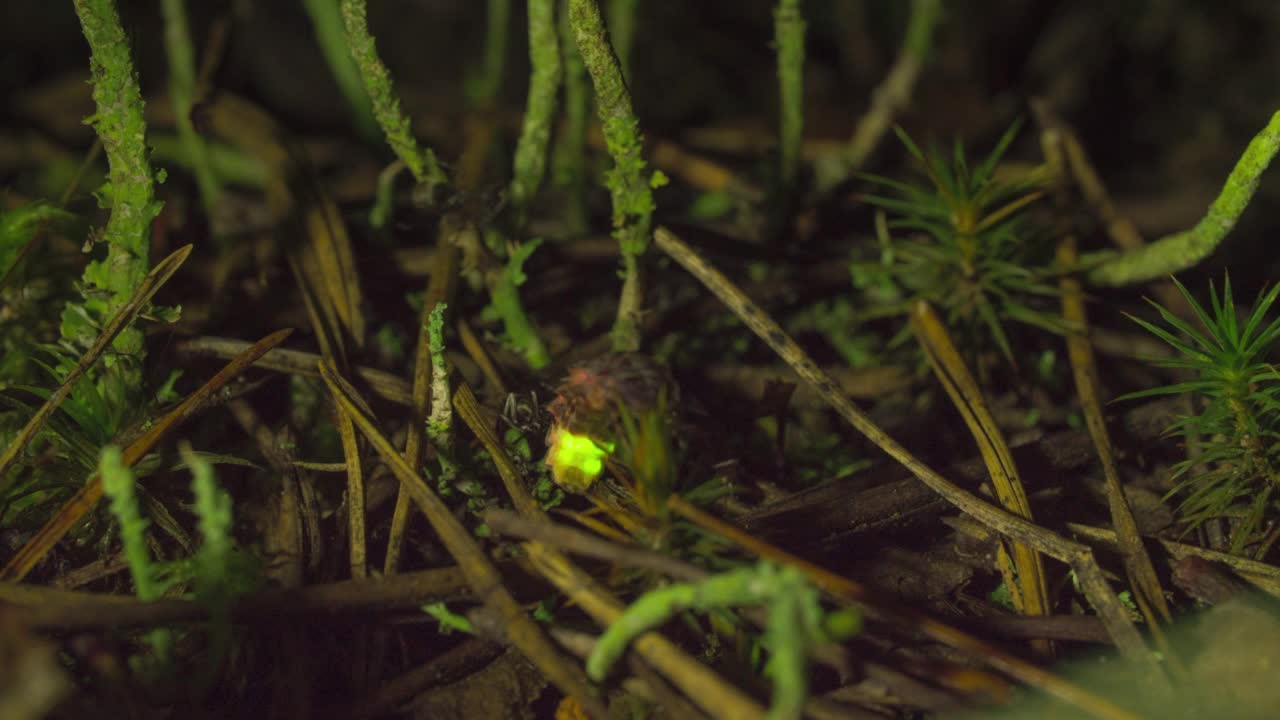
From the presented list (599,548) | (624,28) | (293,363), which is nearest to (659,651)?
(599,548)

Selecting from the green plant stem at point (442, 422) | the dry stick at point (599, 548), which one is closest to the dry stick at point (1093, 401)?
the dry stick at point (599, 548)

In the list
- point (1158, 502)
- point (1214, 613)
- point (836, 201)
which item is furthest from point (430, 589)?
point (836, 201)

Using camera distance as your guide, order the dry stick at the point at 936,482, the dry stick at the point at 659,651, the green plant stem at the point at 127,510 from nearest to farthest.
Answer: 1. the green plant stem at the point at 127,510
2. the dry stick at the point at 659,651
3. the dry stick at the point at 936,482

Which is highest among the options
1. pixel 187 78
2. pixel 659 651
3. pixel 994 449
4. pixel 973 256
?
pixel 187 78

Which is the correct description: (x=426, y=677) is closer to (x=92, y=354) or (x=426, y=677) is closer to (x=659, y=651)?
(x=659, y=651)

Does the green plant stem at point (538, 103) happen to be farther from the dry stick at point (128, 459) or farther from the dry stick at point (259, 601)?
the dry stick at point (259, 601)

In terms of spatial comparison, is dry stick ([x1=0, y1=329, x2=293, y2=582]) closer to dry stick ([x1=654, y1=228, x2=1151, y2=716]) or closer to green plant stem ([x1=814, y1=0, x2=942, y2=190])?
dry stick ([x1=654, y1=228, x2=1151, y2=716])
